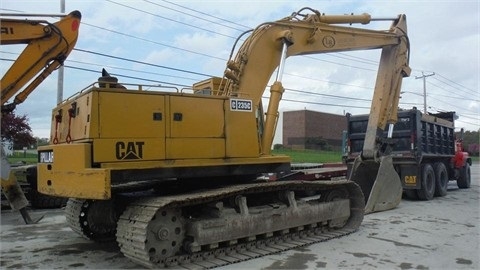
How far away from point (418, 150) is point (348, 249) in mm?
6264

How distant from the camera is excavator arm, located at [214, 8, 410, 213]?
23.8ft

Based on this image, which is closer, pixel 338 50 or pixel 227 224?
pixel 227 224

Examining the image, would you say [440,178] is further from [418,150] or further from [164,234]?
[164,234]

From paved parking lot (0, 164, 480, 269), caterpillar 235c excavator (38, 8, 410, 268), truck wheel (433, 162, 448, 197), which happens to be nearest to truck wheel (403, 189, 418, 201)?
truck wheel (433, 162, 448, 197)

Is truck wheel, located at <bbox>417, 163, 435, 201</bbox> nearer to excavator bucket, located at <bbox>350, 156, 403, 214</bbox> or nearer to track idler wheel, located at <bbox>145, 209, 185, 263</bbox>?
excavator bucket, located at <bbox>350, 156, 403, 214</bbox>

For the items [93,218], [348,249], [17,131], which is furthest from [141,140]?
[17,131]

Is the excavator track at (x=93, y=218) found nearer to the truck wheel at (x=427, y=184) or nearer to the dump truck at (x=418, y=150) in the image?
the dump truck at (x=418, y=150)

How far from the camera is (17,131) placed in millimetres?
20578

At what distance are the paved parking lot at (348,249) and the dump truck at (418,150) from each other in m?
2.53

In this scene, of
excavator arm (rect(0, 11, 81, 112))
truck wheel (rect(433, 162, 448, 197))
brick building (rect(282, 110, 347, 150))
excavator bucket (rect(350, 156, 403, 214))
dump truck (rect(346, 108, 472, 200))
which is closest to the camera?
excavator arm (rect(0, 11, 81, 112))

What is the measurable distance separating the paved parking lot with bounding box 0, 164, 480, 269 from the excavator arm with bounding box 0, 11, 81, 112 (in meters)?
2.76

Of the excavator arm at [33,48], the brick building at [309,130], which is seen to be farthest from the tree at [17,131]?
the brick building at [309,130]

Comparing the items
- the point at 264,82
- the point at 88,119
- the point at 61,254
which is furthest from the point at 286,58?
the point at 61,254

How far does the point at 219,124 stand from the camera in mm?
6324
